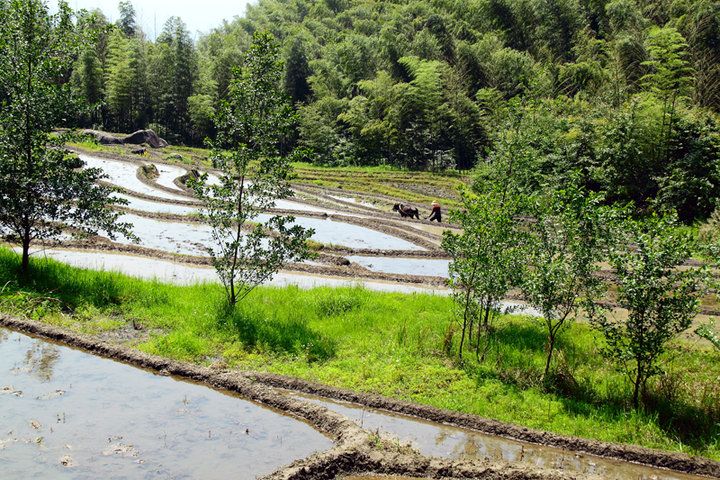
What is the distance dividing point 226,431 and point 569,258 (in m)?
8.48

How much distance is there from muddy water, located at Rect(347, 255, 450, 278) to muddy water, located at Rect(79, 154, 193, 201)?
704 inches

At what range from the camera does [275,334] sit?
1527 cm

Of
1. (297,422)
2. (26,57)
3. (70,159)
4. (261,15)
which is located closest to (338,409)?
(297,422)

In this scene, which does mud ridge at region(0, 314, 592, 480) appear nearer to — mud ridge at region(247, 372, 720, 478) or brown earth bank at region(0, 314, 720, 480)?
brown earth bank at region(0, 314, 720, 480)

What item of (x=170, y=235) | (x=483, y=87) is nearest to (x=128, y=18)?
(x=483, y=87)

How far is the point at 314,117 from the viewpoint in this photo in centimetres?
7569

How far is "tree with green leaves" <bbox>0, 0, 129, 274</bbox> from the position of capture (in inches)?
689

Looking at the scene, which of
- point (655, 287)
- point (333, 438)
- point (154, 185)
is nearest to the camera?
point (333, 438)

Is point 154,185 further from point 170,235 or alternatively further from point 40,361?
point 40,361

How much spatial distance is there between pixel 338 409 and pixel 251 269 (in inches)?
233

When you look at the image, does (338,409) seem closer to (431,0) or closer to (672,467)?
(672,467)

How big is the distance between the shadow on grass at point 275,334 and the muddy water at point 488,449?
2920mm

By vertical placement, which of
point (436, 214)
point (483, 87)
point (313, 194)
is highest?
point (483, 87)

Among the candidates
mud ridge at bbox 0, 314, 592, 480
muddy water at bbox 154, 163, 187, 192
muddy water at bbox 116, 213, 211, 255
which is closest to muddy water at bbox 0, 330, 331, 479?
mud ridge at bbox 0, 314, 592, 480
